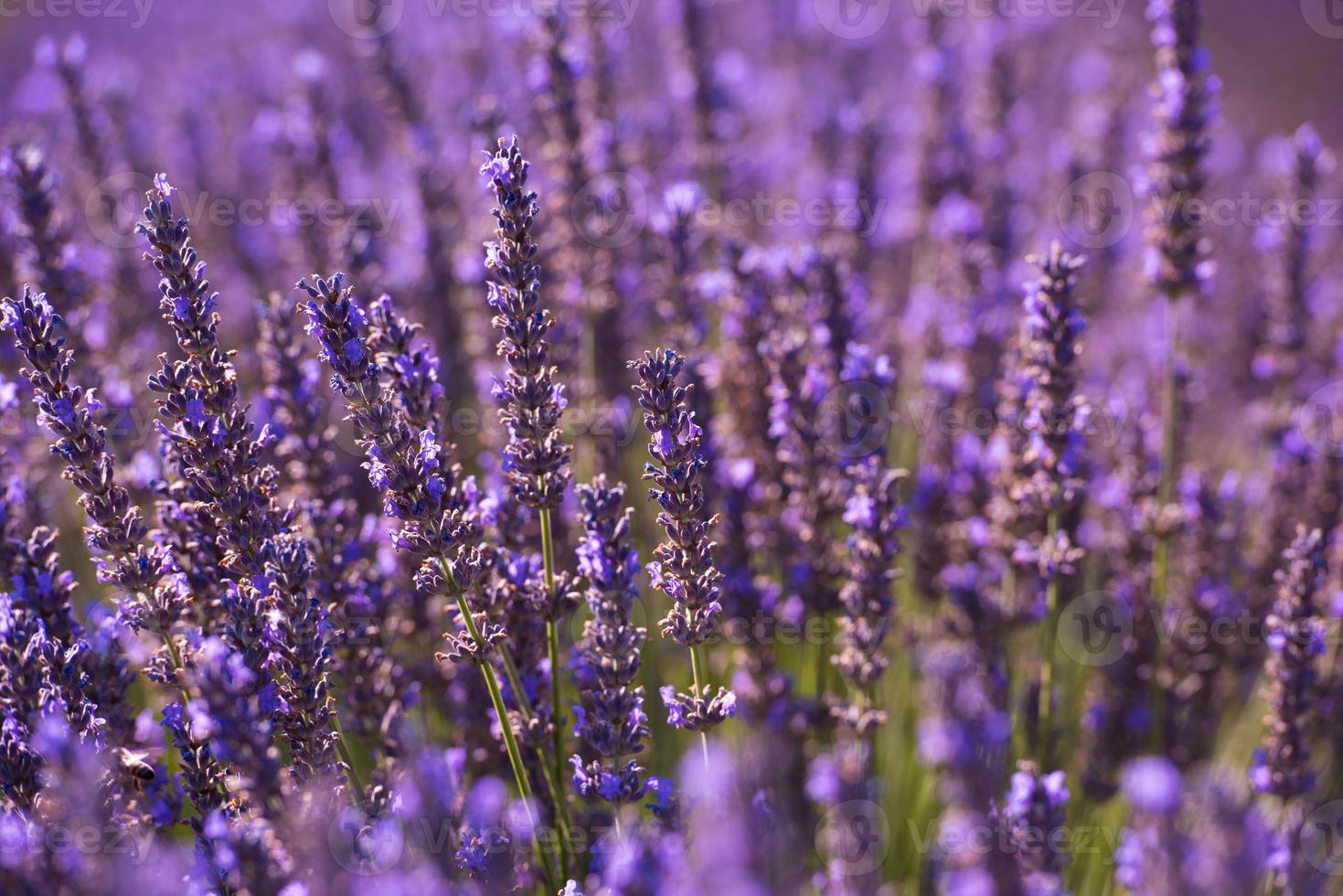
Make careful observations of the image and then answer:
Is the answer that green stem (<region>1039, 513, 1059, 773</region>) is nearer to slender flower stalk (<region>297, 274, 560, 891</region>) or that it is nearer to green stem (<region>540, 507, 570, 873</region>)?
green stem (<region>540, 507, 570, 873</region>)

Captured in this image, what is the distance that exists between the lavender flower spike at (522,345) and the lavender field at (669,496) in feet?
0.05

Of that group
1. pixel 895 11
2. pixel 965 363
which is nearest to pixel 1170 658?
pixel 965 363

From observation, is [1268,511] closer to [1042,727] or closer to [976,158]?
[1042,727]

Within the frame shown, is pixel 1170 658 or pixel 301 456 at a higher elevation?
pixel 301 456

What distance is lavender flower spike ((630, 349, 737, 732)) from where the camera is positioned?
8.00 ft

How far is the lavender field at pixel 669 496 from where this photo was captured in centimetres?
232

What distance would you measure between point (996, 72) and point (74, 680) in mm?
6489

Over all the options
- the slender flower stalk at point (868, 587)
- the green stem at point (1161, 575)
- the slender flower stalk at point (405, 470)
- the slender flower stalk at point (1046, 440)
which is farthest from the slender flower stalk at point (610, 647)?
the green stem at point (1161, 575)

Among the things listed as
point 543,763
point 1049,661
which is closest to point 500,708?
point 543,763

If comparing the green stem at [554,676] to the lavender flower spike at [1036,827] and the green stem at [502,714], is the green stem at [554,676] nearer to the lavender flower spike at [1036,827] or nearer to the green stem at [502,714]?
the green stem at [502,714]

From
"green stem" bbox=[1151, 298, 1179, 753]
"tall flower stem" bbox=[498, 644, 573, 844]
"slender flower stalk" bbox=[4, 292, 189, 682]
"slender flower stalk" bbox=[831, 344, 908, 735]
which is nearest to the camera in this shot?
"slender flower stalk" bbox=[4, 292, 189, 682]

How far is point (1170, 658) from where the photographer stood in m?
4.05

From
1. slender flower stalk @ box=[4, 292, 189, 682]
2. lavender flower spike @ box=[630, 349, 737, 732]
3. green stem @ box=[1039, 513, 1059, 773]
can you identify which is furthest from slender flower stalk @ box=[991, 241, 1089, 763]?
slender flower stalk @ box=[4, 292, 189, 682]

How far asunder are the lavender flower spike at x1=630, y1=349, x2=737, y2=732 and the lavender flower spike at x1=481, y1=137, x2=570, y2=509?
261 millimetres
